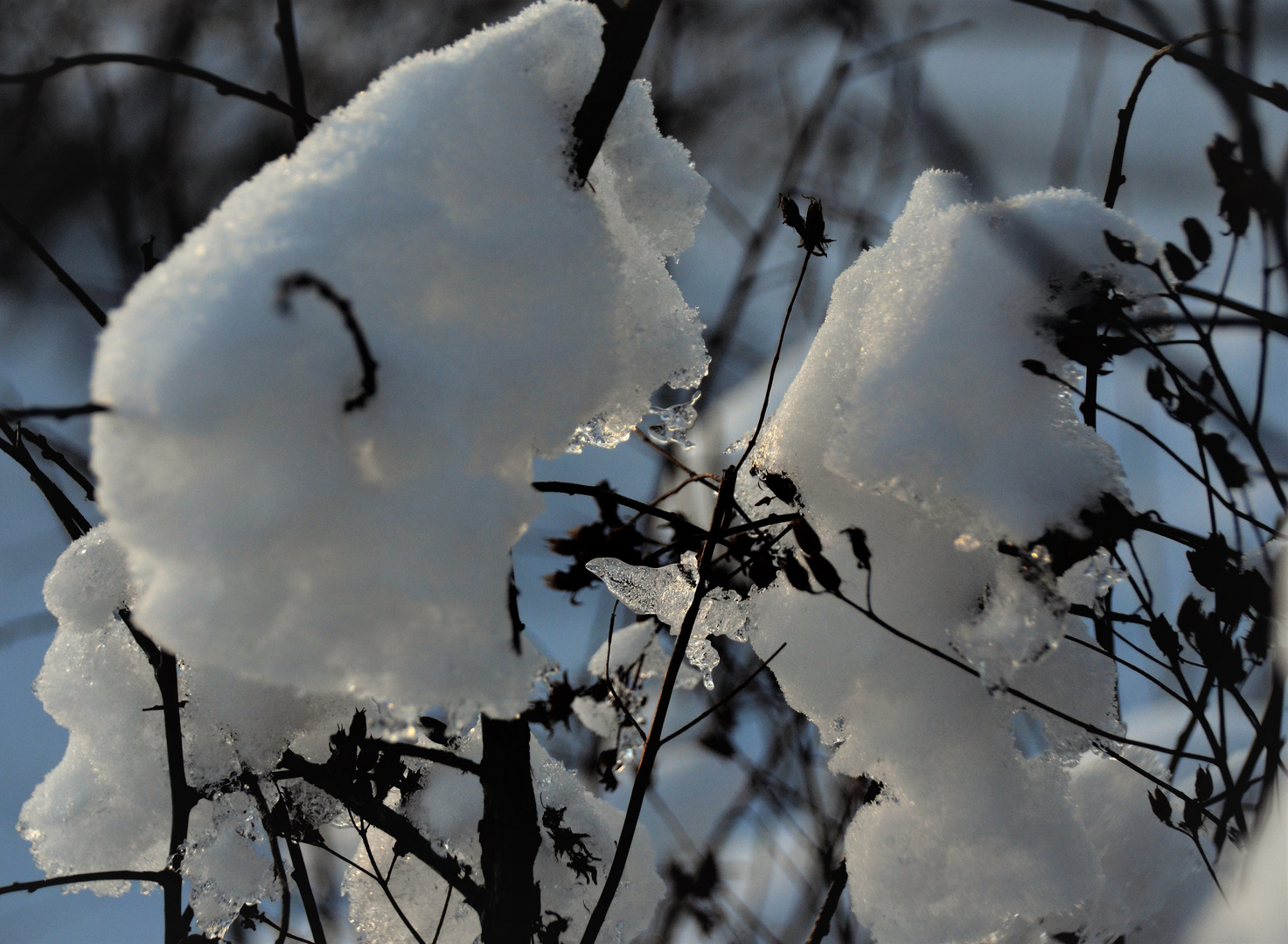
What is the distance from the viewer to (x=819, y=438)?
72 cm

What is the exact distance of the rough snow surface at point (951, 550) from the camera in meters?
0.61

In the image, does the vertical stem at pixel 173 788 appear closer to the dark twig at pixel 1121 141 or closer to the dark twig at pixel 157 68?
the dark twig at pixel 157 68

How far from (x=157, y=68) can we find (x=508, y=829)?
66 cm

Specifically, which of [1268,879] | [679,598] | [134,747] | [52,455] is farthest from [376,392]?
[134,747]

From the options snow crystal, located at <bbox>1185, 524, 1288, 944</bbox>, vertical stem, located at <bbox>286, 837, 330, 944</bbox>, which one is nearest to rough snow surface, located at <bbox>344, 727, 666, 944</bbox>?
vertical stem, located at <bbox>286, 837, 330, 944</bbox>

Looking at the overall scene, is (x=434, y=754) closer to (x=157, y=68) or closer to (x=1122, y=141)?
(x=157, y=68)

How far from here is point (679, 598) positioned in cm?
83

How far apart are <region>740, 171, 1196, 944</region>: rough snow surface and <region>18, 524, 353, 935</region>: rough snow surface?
0.55m

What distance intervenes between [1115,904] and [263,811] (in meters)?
0.96

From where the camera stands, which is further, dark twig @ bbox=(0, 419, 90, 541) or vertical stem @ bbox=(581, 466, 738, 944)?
dark twig @ bbox=(0, 419, 90, 541)

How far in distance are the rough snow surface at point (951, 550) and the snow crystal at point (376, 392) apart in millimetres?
259

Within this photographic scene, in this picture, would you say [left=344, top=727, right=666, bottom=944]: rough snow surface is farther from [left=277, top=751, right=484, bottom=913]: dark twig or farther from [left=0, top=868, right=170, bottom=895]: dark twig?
[left=0, top=868, right=170, bottom=895]: dark twig

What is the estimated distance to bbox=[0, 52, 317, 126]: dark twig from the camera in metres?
0.59

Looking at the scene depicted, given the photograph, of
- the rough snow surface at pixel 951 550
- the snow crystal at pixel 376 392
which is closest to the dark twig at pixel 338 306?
the snow crystal at pixel 376 392
